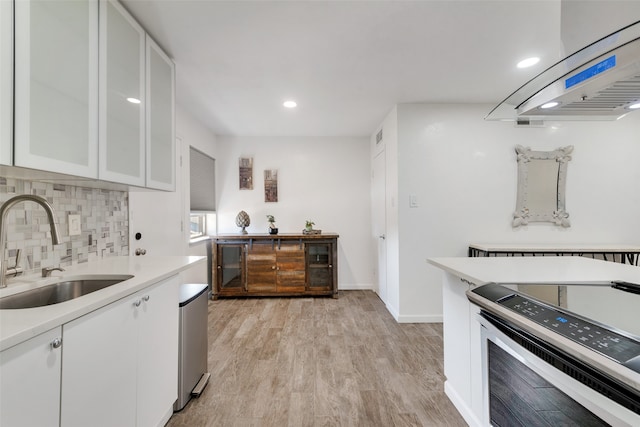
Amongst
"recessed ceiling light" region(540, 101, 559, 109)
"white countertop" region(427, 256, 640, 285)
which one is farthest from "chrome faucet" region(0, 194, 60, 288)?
"recessed ceiling light" region(540, 101, 559, 109)

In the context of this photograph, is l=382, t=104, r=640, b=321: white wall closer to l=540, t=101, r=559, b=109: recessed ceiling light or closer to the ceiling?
the ceiling

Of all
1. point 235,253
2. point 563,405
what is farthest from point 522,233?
point 235,253

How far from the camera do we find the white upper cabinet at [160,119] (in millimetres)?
1698

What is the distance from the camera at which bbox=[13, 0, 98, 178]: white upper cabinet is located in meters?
0.93

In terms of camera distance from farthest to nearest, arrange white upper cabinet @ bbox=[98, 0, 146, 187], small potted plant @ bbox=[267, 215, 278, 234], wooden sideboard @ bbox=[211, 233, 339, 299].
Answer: small potted plant @ bbox=[267, 215, 278, 234]
wooden sideboard @ bbox=[211, 233, 339, 299]
white upper cabinet @ bbox=[98, 0, 146, 187]

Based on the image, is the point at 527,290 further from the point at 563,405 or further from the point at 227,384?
the point at 227,384

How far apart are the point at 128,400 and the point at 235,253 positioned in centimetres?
266

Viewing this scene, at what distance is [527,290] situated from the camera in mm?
1061

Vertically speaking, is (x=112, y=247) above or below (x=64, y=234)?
below

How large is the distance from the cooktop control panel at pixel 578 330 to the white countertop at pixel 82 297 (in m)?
1.37

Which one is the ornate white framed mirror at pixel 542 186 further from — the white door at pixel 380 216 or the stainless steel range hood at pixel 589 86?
the stainless steel range hood at pixel 589 86

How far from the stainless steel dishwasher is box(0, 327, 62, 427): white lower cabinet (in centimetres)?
84

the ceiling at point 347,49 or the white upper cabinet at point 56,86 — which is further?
the ceiling at point 347,49

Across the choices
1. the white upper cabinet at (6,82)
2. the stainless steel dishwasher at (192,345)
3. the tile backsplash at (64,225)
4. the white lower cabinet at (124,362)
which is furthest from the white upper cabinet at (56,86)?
the stainless steel dishwasher at (192,345)
